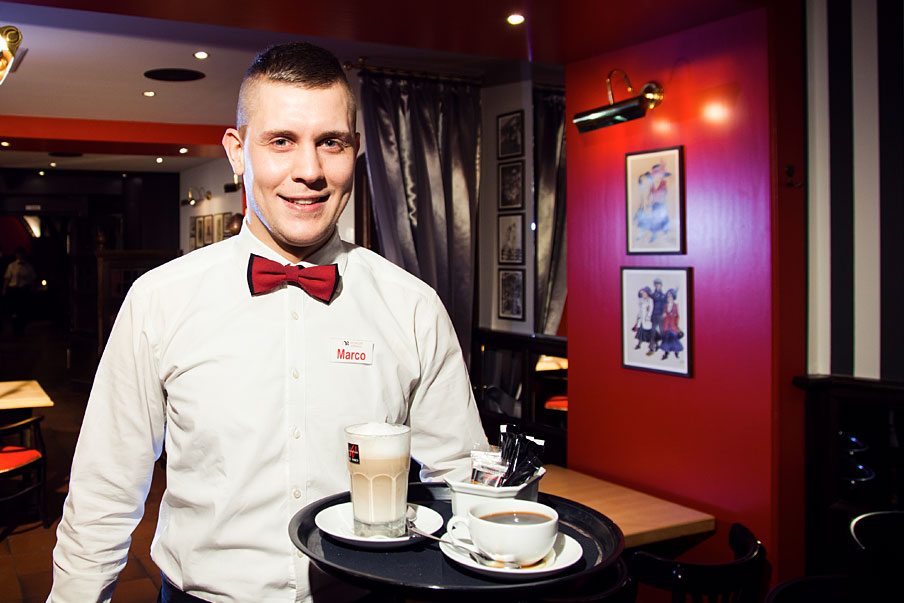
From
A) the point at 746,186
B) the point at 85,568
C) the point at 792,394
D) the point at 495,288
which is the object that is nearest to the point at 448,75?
the point at 495,288

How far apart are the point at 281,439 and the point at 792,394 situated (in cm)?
241

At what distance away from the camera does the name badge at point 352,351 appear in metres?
1.45

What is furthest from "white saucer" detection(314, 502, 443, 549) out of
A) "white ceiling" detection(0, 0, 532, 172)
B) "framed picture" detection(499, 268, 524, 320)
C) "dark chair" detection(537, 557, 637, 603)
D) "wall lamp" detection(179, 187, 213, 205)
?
"wall lamp" detection(179, 187, 213, 205)

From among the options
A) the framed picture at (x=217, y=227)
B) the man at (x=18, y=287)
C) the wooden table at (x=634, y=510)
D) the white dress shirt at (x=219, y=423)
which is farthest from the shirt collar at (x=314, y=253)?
the man at (x=18, y=287)

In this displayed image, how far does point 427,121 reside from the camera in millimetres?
5199

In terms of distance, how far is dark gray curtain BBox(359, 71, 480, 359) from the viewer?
16.6 ft

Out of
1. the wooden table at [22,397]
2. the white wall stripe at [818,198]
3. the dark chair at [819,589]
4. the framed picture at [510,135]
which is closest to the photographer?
the dark chair at [819,589]

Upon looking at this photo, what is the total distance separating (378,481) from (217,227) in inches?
443

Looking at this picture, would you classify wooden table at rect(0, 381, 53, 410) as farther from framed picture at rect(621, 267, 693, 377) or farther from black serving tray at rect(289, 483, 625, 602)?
black serving tray at rect(289, 483, 625, 602)

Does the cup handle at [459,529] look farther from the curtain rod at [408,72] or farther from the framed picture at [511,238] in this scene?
the curtain rod at [408,72]

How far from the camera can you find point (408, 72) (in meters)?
5.16

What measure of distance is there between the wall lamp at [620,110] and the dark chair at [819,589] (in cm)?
191

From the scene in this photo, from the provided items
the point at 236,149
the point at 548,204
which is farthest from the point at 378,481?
the point at 548,204

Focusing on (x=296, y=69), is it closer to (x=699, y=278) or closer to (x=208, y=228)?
(x=699, y=278)
